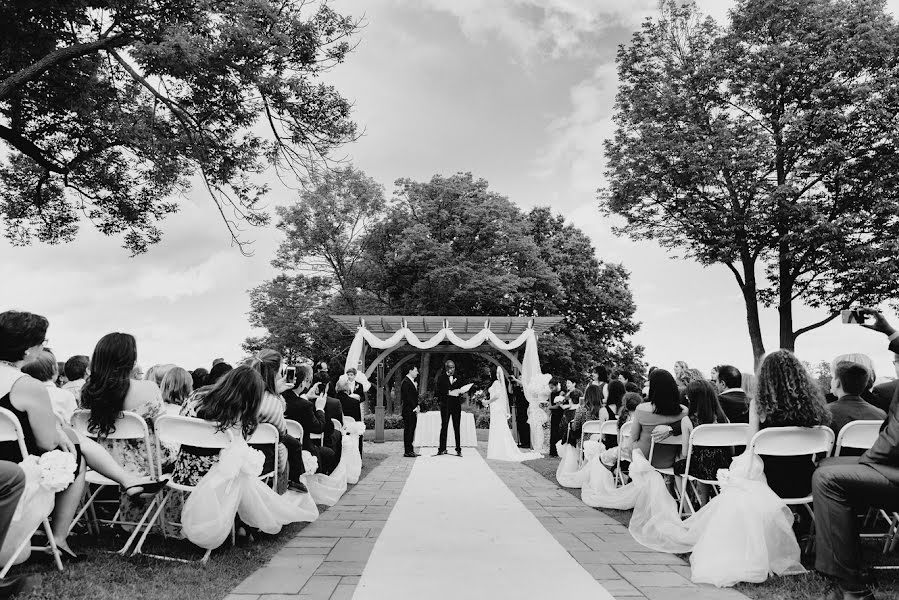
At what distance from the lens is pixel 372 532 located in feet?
15.7

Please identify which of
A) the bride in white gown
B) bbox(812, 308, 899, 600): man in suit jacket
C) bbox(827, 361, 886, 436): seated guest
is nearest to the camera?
bbox(812, 308, 899, 600): man in suit jacket

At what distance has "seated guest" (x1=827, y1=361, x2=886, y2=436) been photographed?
13.1ft

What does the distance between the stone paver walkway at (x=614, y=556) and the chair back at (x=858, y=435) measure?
1.21m

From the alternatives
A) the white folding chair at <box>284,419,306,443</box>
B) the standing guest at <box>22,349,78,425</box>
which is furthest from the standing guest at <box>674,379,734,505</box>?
the standing guest at <box>22,349,78,425</box>

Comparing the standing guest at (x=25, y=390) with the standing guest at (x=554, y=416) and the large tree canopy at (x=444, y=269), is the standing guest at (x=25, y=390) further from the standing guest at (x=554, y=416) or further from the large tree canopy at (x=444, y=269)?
the large tree canopy at (x=444, y=269)

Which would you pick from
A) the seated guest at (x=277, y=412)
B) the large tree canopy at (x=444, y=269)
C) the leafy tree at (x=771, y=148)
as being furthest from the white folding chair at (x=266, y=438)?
the large tree canopy at (x=444, y=269)

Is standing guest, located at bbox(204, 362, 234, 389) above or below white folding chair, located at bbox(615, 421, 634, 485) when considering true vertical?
above

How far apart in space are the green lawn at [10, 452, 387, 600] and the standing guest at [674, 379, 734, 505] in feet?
10.0

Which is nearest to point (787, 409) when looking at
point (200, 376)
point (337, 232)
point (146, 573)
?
point (146, 573)

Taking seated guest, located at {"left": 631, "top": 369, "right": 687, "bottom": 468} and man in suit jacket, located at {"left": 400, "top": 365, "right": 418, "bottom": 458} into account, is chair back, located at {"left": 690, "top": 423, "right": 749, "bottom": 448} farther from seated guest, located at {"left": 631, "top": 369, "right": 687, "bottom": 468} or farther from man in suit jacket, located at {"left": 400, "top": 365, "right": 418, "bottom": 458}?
man in suit jacket, located at {"left": 400, "top": 365, "right": 418, "bottom": 458}

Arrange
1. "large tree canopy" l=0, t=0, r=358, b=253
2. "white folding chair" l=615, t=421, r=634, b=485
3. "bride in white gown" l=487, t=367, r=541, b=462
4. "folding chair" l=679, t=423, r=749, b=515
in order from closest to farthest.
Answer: "folding chair" l=679, t=423, r=749, b=515 → "white folding chair" l=615, t=421, r=634, b=485 → "large tree canopy" l=0, t=0, r=358, b=253 → "bride in white gown" l=487, t=367, r=541, b=462

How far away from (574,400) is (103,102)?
10.7 m

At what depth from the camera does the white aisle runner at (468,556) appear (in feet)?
10.7

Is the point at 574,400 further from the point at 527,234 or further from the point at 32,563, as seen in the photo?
the point at 527,234
